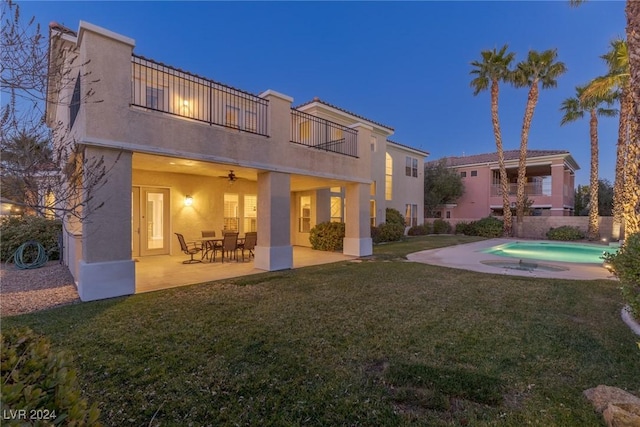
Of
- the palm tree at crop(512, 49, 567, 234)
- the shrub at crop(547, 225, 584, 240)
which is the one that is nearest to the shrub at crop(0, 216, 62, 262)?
the palm tree at crop(512, 49, 567, 234)

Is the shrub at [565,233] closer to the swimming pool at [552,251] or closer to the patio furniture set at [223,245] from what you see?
the swimming pool at [552,251]

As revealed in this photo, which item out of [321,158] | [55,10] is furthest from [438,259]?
[55,10]

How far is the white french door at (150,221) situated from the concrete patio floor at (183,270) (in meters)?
0.46

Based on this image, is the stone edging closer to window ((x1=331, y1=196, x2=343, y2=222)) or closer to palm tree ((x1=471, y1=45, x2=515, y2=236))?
window ((x1=331, y1=196, x2=343, y2=222))

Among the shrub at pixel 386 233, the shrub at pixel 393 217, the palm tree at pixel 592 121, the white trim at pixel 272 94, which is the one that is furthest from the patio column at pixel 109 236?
the palm tree at pixel 592 121

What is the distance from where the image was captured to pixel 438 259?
38.3 feet

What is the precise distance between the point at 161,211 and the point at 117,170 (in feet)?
19.8

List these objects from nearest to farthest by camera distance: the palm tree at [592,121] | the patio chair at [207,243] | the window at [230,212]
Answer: the patio chair at [207,243] → the window at [230,212] → the palm tree at [592,121]

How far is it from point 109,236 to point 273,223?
14.4 feet

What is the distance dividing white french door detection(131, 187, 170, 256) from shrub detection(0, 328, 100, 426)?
1086cm

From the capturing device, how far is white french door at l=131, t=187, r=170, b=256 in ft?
37.1

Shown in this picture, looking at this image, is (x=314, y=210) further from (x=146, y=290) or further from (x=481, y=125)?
(x=481, y=125)

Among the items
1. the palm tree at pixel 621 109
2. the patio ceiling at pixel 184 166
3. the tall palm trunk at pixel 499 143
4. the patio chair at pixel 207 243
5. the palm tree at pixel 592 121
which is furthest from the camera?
the tall palm trunk at pixel 499 143

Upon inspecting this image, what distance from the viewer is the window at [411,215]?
24111mm
